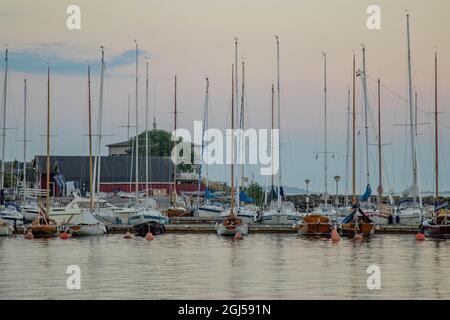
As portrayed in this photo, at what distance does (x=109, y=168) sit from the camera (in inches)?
4970

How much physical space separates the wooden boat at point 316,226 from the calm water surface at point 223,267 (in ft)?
2.44

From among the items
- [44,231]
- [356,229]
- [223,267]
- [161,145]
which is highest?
[161,145]

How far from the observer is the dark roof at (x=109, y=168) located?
125062 millimetres

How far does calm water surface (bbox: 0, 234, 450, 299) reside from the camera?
109ft

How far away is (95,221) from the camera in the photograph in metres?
62.7

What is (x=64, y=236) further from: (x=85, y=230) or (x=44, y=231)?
(x=85, y=230)

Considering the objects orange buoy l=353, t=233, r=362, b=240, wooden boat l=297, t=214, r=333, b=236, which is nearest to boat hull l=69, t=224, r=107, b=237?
wooden boat l=297, t=214, r=333, b=236

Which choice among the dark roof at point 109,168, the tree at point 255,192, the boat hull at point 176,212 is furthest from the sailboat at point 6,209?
the dark roof at point 109,168

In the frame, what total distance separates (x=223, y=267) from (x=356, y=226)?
63.0 feet

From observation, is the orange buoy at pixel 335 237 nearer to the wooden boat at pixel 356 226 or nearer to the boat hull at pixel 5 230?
the wooden boat at pixel 356 226

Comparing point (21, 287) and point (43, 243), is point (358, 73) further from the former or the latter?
point (21, 287)

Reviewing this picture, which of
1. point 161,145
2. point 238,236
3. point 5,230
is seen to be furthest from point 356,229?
point 161,145

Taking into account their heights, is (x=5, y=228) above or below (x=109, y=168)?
below
